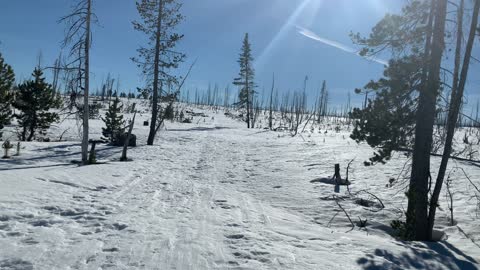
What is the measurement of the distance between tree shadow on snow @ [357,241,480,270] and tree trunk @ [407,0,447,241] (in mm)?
1052

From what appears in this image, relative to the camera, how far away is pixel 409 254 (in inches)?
237

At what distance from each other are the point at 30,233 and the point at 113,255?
5.33 ft

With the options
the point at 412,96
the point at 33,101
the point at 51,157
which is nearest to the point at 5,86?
the point at 33,101

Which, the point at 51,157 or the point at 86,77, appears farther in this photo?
the point at 51,157

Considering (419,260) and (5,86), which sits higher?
(5,86)

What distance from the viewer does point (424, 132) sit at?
7.73m

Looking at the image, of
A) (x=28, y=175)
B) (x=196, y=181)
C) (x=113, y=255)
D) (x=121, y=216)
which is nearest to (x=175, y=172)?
(x=196, y=181)

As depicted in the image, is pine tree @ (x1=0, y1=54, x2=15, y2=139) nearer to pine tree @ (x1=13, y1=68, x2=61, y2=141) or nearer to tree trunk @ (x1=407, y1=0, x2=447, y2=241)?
pine tree @ (x1=13, y1=68, x2=61, y2=141)

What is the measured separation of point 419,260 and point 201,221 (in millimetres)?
4064

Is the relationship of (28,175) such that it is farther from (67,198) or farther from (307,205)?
(307,205)

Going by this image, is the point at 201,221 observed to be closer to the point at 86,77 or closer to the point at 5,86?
the point at 86,77

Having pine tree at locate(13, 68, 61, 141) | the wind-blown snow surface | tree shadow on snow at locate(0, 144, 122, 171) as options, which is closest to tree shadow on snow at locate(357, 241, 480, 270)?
the wind-blown snow surface

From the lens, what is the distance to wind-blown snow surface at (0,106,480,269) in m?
4.99

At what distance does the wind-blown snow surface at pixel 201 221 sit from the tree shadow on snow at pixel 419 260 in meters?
0.02
